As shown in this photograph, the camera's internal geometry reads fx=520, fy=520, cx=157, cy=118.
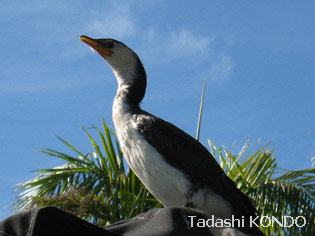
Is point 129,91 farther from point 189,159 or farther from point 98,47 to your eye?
point 189,159

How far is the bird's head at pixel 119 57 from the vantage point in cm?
433

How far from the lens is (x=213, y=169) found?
12.3 ft

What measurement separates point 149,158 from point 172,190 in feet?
0.88

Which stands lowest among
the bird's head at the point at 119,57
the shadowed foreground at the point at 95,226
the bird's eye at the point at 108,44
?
the shadowed foreground at the point at 95,226

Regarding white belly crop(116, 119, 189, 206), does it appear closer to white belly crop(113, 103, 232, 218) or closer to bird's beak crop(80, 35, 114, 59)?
white belly crop(113, 103, 232, 218)

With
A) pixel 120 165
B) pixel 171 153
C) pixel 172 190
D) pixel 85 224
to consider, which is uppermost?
pixel 120 165

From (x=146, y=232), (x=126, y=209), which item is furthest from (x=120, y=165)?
(x=146, y=232)

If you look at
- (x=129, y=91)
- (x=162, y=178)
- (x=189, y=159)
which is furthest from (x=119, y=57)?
(x=162, y=178)

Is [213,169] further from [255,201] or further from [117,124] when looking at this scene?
[255,201]

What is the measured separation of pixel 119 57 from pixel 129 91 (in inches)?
16.1

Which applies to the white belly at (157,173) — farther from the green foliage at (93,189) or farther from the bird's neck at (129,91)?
the green foliage at (93,189)

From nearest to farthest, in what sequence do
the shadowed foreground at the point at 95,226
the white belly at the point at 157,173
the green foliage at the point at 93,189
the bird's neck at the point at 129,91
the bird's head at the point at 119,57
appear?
the shadowed foreground at the point at 95,226 → the white belly at the point at 157,173 → the bird's neck at the point at 129,91 → the bird's head at the point at 119,57 → the green foliage at the point at 93,189

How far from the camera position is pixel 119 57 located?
441 cm

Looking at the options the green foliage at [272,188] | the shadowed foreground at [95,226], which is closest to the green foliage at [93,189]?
the green foliage at [272,188]
